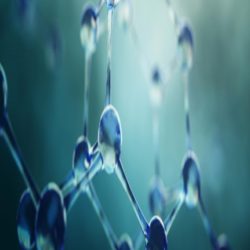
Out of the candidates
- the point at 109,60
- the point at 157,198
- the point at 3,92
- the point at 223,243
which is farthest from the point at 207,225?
the point at 3,92

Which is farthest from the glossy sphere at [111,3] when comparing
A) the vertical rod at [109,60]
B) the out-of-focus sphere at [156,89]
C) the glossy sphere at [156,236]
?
the glossy sphere at [156,236]

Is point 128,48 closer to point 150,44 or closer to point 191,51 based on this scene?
point 150,44

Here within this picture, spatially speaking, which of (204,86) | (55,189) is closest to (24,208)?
(55,189)

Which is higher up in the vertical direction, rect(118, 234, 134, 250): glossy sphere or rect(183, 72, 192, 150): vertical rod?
rect(183, 72, 192, 150): vertical rod

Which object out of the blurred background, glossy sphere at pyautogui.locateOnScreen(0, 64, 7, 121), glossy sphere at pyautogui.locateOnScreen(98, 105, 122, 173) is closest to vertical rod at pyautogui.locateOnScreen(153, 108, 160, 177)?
the blurred background

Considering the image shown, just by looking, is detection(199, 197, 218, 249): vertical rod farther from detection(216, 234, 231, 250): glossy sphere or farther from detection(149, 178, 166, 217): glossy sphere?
detection(149, 178, 166, 217): glossy sphere
